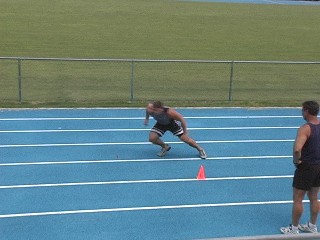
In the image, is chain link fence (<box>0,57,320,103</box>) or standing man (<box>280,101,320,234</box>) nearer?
standing man (<box>280,101,320,234</box>)

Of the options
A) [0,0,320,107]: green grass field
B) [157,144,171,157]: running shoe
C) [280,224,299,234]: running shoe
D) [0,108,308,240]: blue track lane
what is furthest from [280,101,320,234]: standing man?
[0,0,320,107]: green grass field

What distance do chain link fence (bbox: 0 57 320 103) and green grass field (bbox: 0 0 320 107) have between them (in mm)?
35

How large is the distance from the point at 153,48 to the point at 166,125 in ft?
53.2

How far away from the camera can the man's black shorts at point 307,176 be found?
286 inches

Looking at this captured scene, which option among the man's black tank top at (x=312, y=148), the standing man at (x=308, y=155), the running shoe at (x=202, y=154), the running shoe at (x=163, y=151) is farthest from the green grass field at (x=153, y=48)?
the man's black tank top at (x=312, y=148)

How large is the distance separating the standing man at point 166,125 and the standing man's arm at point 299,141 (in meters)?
3.75

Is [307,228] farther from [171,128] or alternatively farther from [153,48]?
[153,48]

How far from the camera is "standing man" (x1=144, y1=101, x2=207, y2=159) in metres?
10.6

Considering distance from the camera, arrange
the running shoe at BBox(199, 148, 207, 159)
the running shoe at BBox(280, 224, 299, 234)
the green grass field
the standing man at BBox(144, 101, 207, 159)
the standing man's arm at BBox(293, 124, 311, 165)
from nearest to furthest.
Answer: the standing man's arm at BBox(293, 124, 311, 165) → the running shoe at BBox(280, 224, 299, 234) → the standing man at BBox(144, 101, 207, 159) → the running shoe at BBox(199, 148, 207, 159) → the green grass field

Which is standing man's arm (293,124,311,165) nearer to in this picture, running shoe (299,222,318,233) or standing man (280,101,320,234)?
standing man (280,101,320,234)

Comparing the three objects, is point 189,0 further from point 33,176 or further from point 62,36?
point 33,176

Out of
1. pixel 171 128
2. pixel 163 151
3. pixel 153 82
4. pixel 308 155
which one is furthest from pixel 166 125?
pixel 153 82

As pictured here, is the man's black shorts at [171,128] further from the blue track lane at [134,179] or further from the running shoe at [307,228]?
the running shoe at [307,228]

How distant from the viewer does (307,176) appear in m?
7.29
